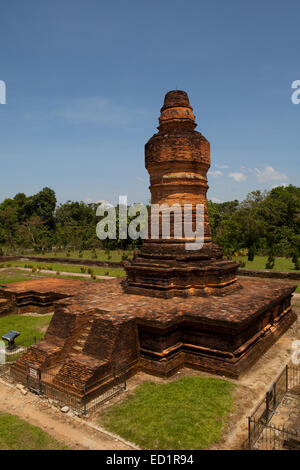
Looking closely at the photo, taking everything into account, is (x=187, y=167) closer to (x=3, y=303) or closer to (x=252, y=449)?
(x=252, y=449)

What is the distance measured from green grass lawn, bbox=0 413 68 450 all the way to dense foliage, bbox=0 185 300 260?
19356 millimetres

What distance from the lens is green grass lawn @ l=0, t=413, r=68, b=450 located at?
5184 millimetres

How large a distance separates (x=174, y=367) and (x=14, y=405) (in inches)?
140

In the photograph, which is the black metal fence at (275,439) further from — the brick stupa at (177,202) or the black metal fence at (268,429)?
the brick stupa at (177,202)

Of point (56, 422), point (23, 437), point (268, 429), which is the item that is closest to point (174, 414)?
point (268, 429)

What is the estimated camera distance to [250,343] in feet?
27.3

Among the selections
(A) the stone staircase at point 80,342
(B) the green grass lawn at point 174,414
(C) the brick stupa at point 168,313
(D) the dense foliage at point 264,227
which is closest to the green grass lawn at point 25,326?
(C) the brick stupa at point 168,313

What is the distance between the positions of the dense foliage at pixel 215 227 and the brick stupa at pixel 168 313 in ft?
43.5

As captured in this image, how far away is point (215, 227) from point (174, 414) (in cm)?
4166

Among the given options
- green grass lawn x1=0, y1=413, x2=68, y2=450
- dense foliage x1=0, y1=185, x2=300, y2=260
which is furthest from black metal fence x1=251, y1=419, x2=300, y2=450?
dense foliage x1=0, y1=185, x2=300, y2=260

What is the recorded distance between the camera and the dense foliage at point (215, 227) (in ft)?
108

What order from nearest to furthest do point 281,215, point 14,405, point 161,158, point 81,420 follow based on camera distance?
1. point 81,420
2. point 14,405
3. point 161,158
4. point 281,215

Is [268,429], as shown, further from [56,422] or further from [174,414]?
[56,422]
